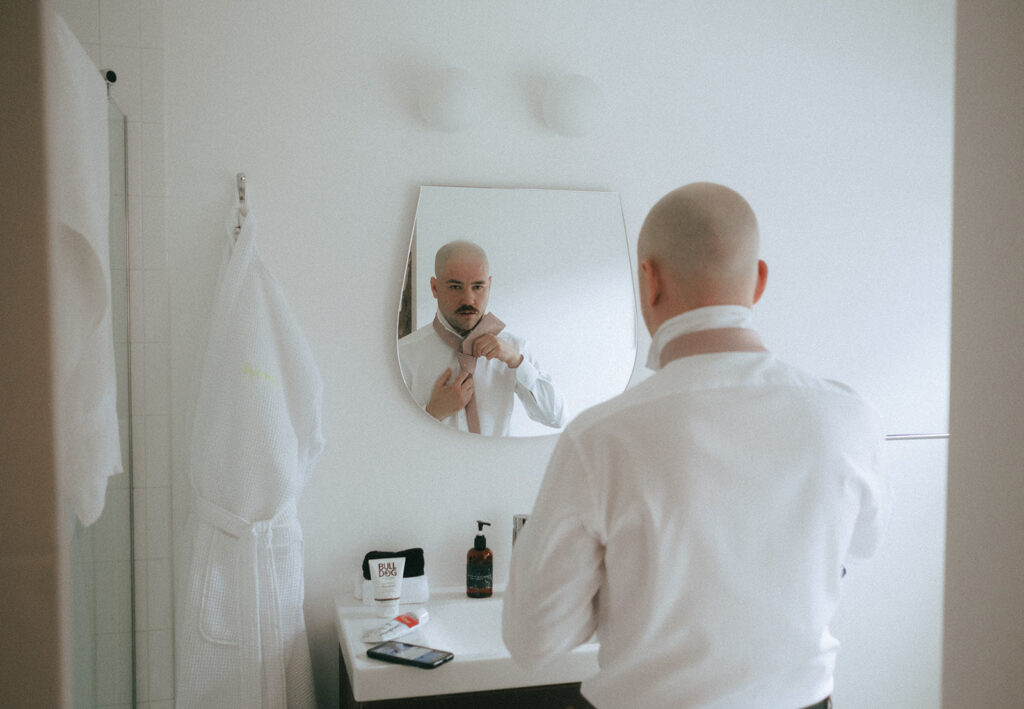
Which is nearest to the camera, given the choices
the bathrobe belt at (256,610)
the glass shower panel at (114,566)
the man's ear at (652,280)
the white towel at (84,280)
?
the man's ear at (652,280)

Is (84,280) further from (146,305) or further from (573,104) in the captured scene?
(573,104)

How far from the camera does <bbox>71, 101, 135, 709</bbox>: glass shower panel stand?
1.43 meters

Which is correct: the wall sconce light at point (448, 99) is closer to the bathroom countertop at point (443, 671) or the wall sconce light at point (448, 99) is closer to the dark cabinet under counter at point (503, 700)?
the bathroom countertop at point (443, 671)

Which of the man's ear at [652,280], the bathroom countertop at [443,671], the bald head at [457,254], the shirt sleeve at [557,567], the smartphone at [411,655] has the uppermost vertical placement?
the bald head at [457,254]

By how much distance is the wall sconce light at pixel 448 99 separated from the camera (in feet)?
6.57

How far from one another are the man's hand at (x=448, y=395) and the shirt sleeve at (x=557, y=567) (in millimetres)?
1004

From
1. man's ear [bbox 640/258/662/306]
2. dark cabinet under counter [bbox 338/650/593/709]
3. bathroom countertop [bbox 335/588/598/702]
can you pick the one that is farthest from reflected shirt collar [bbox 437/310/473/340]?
man's ear [bbox 640/258/662/306]

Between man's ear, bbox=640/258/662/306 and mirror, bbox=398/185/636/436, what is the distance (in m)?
1.00

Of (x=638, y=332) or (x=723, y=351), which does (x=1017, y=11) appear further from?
(x=638, y=332)

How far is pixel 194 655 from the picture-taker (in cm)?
176

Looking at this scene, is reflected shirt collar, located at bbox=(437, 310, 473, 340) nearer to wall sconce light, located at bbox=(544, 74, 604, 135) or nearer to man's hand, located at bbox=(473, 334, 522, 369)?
man's hand, located at bbox=(473, 334, 522, 369)

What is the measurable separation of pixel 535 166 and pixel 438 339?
53 cm

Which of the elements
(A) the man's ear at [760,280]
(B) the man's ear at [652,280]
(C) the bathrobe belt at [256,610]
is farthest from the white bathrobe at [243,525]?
(A) the man's ear at [760,280]

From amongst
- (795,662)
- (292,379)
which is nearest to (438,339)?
(292,379)
